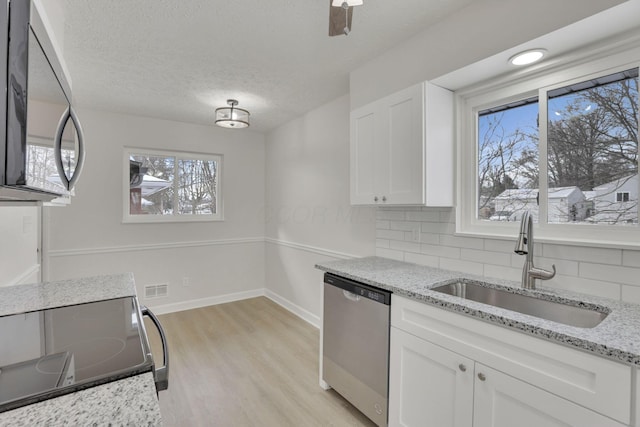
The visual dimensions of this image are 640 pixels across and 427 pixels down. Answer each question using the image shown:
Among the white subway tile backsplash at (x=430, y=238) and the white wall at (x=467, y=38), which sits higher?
the white wall at (x=467, y=38)

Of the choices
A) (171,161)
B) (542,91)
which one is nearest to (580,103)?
(542,91)

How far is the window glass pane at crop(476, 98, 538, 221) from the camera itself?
6.02ft

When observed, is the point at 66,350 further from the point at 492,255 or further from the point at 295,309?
the point at 295,309

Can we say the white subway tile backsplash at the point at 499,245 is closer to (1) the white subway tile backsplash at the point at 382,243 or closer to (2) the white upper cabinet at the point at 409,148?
(2) the white upper cabinet at the point at 409,148

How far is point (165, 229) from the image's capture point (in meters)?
3.89

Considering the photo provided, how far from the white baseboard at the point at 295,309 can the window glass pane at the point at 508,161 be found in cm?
216

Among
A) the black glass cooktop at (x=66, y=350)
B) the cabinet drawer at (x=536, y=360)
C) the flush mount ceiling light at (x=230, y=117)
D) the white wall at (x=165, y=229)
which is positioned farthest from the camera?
the white wall at (x=165, y=229)

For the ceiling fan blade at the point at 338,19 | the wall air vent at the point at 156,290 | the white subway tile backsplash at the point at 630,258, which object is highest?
the ceiling fan blade at the point at 338,19

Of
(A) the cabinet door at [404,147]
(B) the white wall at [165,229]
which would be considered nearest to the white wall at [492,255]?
(A) the cabinet door at [404,147]

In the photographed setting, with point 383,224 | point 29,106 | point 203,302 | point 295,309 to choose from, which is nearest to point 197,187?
point 203,302

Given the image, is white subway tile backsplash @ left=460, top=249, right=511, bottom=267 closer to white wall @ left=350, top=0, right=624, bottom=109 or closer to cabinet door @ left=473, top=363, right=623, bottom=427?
cabinet door @ left=473, top=363, right=623, bottom=427

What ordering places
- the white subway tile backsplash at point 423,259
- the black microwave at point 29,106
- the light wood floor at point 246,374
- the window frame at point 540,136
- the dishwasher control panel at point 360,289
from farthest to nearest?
1. the white subway tile backsplash at point 423,259
2. the light wood floor at point 246,374
3. the dishwasher control panel at point 360,289
4. the window frame at point 540,136
5. the black microwave at point 29,106

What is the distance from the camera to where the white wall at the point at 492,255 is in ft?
4.61

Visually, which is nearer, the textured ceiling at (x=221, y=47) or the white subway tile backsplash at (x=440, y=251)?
the textured ceiling at (x=221, y=47)
